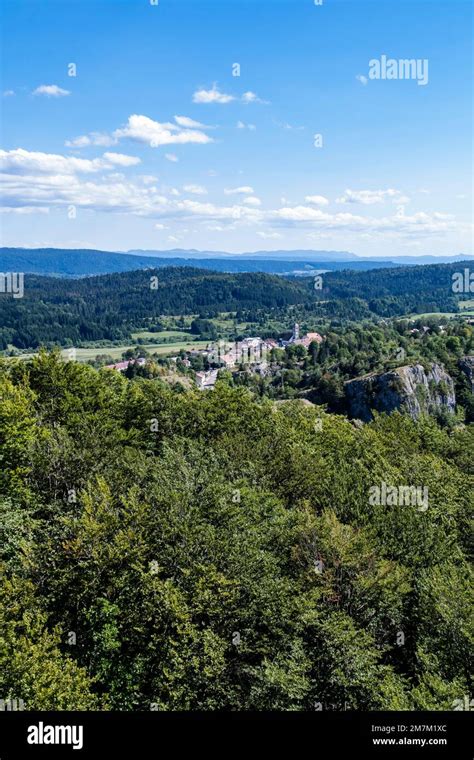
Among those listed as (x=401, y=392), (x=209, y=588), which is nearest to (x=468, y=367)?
(x=401, y=392)

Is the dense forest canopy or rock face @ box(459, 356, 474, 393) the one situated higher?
rock face @ box(459, 356, 474, 393)

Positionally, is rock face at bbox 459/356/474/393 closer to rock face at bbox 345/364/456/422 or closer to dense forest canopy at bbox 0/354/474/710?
rock face at bbox 345/364/456/422

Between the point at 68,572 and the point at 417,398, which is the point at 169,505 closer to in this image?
the point at 68,572

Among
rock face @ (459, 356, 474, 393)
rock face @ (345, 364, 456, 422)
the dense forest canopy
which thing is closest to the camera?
the dense forest canopy

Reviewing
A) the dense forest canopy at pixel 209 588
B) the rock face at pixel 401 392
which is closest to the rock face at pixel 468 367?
the rock face at pixel 401 392

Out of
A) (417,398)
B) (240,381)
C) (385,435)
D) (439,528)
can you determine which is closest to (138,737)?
(439,528)

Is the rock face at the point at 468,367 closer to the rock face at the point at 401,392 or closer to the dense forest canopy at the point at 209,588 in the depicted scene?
the rock face at the point at 401,392

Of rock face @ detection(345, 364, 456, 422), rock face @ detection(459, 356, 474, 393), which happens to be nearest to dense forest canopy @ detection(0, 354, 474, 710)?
rock face @ detection(345, 364, 456, 422)
